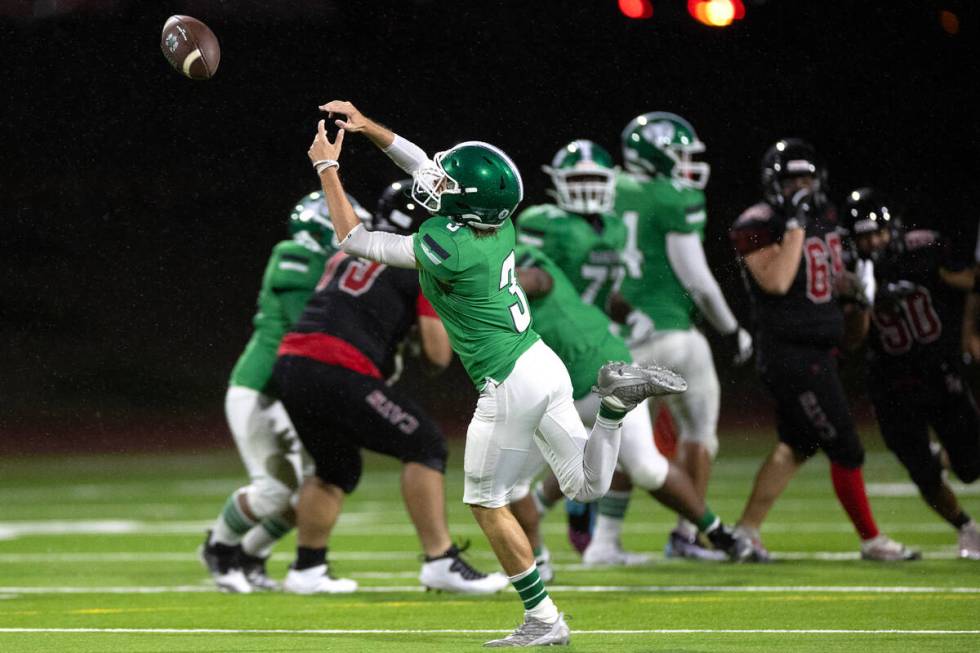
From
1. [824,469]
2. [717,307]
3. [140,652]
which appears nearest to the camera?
[140,652]

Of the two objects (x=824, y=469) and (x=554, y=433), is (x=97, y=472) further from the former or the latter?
(x=554, y=433)

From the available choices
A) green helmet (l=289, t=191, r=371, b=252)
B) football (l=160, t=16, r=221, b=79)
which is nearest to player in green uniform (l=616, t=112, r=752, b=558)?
green helmet (l=289, t=191, r=371, b=252)

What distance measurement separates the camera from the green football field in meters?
5.25

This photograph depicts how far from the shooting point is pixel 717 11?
1489 cm

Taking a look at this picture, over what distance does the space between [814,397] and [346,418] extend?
2270 mm

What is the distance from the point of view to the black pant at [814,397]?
735cm

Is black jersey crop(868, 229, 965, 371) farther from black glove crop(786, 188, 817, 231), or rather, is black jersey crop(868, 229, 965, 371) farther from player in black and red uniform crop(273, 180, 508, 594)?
player in black and red uniform crop(273, 180, 508, 594)

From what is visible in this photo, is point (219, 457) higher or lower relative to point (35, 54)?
lower

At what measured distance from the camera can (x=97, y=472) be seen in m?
15.0

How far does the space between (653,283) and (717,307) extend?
369mm

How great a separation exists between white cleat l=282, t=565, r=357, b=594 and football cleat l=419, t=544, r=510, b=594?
1.34 ft

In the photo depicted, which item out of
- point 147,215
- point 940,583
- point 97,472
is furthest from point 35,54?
point 940,583

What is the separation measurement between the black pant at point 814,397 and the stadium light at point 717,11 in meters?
8.05

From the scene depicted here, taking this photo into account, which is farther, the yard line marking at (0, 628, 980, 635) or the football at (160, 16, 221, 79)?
the football at (160, 16, 221, 79)
